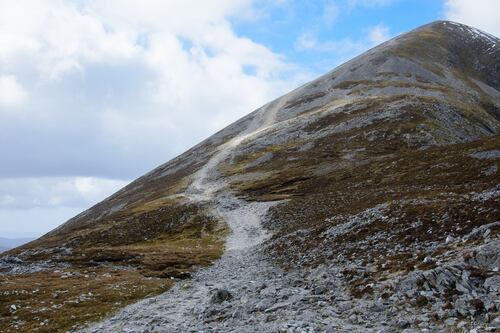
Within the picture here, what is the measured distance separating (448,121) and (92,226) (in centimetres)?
7896

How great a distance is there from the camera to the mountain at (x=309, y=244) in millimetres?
Result: 18934

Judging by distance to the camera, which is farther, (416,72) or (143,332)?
(416,72)

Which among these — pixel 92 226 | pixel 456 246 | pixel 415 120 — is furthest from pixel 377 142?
pixel 456 246

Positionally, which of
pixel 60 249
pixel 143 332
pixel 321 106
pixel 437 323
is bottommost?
pixel 437 323

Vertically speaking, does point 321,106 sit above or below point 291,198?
above

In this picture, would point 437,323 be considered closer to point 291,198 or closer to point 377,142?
point 291,198

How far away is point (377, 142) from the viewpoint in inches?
3561

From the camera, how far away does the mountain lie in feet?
62.1

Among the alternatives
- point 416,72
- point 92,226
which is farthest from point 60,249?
point 416,72

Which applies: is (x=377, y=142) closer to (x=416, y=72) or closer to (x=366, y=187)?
(x=366, y=187)

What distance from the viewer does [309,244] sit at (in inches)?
1436

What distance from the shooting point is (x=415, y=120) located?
3770 inches

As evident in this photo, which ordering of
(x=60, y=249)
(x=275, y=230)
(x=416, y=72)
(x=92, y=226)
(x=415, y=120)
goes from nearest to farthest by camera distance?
(x=275, y=230)
(x=60, y=249)
(x=92, y=226)
(x=415, y=120)
(x=416, y=72)

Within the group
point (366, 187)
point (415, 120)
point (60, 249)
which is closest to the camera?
point (366, 187)
